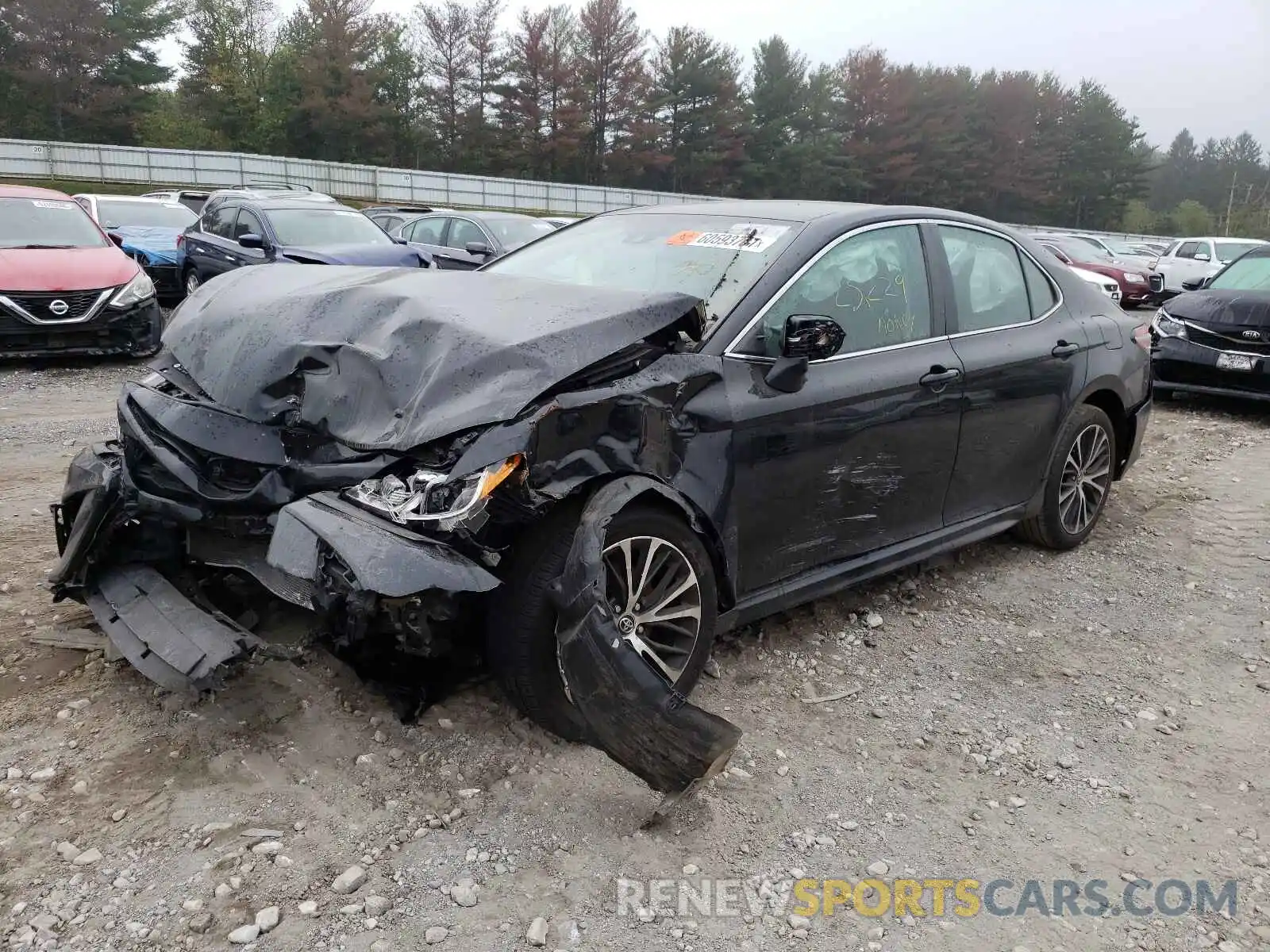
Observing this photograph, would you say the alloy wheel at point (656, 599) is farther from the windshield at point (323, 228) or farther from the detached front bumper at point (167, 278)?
the detached front bumper at point (167, 278)

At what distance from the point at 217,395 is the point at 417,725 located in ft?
4.17

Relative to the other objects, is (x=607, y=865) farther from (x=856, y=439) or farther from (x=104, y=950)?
(x=856, y=439)

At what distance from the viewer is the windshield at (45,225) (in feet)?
30.1

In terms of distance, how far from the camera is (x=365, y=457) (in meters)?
2.80

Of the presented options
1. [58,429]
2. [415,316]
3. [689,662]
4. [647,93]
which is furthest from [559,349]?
[647,93]

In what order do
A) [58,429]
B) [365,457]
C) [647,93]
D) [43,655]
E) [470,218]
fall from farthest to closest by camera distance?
[647,93] < [470,218] < [58,429] < [43,655] < [365,457]

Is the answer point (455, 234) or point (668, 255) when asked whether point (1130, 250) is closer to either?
point (455, 234)

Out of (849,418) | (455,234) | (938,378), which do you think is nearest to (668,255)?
(849,418)

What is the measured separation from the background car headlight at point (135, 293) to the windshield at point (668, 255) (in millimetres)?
6044

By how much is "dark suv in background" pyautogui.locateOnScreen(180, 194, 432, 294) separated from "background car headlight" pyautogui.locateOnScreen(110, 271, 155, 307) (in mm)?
1403

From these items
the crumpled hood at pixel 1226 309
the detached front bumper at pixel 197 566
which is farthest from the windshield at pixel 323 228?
the crumpled hood at pixel 1226 309

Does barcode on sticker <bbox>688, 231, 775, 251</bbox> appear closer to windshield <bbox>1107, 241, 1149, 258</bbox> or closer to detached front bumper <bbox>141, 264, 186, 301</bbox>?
detached front bumper <bbox>141, 264, 186, 301</bbox>

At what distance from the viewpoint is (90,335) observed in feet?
28.6

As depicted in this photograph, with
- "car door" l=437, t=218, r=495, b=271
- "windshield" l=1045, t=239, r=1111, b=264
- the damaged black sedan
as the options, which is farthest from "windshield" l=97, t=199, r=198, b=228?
"windshield" l=1045, t=239, r=1111, b=264
